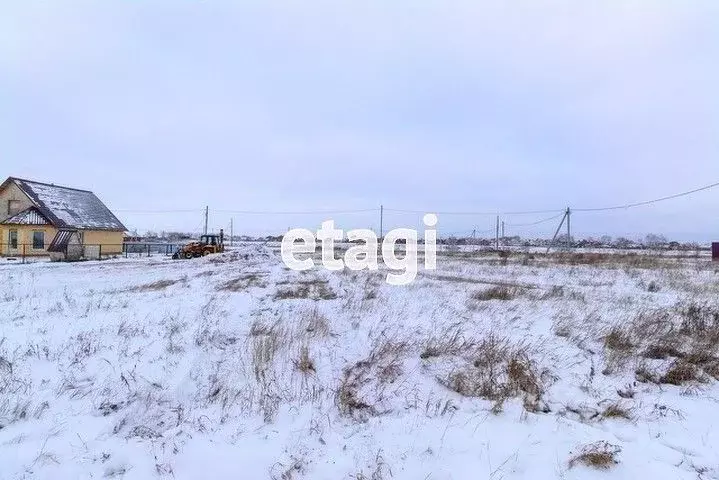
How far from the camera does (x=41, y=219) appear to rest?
33.7 metres

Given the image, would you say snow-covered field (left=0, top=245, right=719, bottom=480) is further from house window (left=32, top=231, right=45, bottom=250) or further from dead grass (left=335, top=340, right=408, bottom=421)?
house window (left=32, top=231, right=45, bottom=250)

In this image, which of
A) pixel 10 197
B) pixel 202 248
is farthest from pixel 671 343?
pixel 10 197

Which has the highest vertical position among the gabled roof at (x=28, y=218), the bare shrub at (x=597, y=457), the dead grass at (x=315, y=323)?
the gabled roof at (x=28, y=218)

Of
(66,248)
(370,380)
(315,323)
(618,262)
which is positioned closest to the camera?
(370,380)

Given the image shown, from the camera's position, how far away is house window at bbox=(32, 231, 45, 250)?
1318 inches

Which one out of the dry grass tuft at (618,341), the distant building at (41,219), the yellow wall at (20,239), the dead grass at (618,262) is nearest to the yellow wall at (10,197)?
the distant building at (41,219)

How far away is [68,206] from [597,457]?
44174 millimetres

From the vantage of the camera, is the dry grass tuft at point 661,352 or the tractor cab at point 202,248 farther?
the tractor cab at point 202,248

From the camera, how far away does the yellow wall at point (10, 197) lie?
3447 cm

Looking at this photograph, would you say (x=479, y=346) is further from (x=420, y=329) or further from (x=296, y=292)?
(x=296, y=292)

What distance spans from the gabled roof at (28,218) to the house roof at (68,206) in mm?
281

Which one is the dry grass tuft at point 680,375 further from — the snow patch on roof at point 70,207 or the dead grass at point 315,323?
the snow patch on roof at point 70,207

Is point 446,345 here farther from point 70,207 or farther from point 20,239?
point 70,207

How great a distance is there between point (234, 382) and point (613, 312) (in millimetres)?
7838
